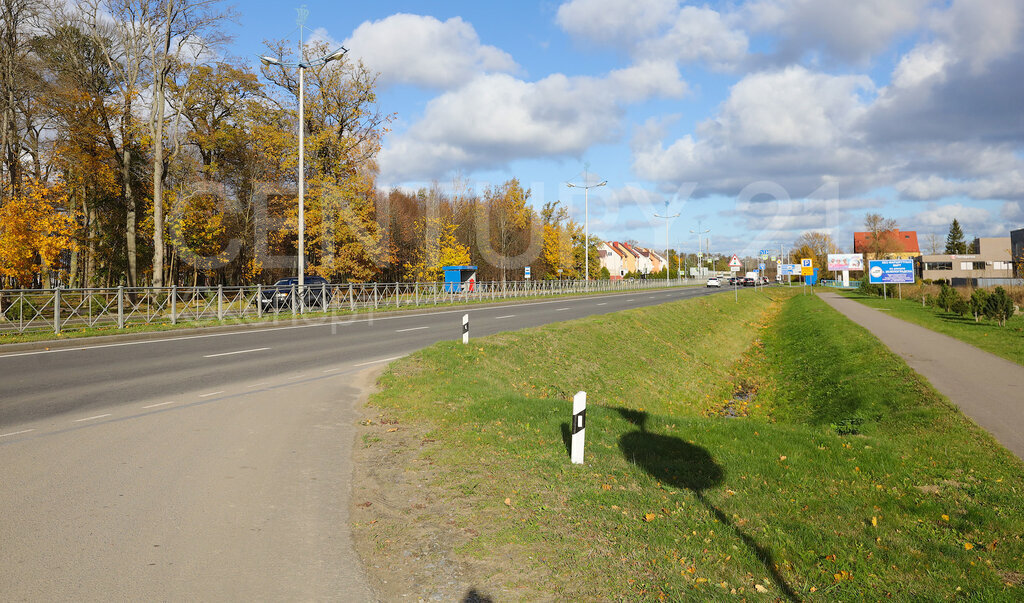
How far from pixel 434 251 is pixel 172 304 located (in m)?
28.4

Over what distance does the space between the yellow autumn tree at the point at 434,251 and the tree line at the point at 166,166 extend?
0.61 ft

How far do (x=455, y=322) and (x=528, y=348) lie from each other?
8319 mm

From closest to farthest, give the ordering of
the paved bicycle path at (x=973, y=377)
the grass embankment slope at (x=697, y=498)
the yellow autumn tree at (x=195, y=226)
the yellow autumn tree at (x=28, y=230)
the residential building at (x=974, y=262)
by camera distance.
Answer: the grass embankment slope at (x=697, y=498) → the paved bicycle path at (x=973, y=377) → the yellow autumn tree at (x=28, y=230) → the yellow autumn tree at (x=195, y=226) → the residential building at (x=974, y=262)

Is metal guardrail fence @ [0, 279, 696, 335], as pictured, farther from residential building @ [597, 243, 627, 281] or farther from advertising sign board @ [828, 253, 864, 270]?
residential building @ [597, 243, 627, 281]

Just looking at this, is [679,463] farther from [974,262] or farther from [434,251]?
[974,262]

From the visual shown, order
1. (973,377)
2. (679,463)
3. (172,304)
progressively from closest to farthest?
1. (679,463)
2. (973,377)
3. (172,304)

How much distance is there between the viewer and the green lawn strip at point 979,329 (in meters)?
15.5

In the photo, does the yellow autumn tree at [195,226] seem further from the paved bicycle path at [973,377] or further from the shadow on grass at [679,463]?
the paved bicycle path at [973,377]

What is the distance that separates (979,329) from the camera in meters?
21.0

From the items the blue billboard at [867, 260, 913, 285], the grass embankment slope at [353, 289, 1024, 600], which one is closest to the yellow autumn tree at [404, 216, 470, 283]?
the blue billboard at [867, 260, 913, 285]

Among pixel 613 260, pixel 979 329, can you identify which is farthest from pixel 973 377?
pixel 613 260

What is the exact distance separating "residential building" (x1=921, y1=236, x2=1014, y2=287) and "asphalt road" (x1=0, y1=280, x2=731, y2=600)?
10202 centimetres

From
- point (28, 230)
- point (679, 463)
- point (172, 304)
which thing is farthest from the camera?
point (28, 230)

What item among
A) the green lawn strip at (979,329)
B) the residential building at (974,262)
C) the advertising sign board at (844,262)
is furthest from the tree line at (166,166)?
the residential building at (974,262)
